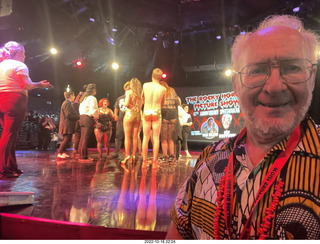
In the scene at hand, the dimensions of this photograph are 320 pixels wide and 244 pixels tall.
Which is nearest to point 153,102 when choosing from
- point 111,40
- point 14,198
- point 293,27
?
point 14,198

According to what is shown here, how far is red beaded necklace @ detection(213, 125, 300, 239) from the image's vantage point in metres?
0.73

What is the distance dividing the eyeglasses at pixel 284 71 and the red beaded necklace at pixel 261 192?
0.18 m

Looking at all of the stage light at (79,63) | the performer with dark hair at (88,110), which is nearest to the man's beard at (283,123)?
the performer with dark hair at (88,110)

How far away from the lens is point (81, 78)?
1173cm

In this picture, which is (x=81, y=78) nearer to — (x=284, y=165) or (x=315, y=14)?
(x=315, y=14)

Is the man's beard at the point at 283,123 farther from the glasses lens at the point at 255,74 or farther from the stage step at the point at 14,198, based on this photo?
the stage step at the point at 14,198

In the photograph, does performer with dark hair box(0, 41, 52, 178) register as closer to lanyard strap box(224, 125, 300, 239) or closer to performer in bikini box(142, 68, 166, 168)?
performer in bikini box(142, 68, 166, 168)

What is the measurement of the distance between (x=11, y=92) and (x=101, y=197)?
6.82 feet

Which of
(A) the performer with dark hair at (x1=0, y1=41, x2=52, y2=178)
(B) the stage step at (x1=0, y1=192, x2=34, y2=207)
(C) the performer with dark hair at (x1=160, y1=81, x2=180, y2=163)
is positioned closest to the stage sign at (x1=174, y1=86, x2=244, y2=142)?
(C) the performer with dark hair at (x1=160, y1=81, x2=180, y2=163)

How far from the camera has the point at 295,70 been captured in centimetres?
84

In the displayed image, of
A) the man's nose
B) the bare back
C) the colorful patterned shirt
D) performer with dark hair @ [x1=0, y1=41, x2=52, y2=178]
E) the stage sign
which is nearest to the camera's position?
the colorful patterned shirt

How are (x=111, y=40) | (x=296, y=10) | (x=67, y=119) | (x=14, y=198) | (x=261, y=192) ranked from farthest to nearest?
(x=111, y=40) < (x=296, y=10) < (x=67, y=119) < (x=14, y=198) < (x=261, y=192)

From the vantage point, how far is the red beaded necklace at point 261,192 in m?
0.73

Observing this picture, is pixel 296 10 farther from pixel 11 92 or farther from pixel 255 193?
pixel 255 193
